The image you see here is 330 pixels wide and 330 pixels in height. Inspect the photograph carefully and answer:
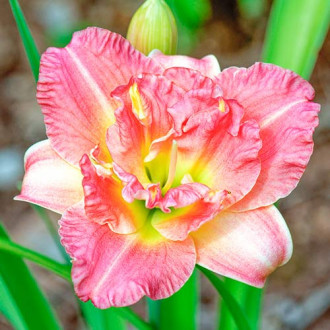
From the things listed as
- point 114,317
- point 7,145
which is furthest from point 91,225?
point 7,145

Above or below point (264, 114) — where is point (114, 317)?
below

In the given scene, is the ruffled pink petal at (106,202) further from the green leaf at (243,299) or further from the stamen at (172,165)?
the green leaf at (243,299)

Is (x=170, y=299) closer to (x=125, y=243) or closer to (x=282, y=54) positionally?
Answer: (x=125, y=243)

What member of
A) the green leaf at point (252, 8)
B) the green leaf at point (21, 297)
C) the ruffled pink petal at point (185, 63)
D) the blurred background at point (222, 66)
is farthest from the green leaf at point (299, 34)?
the green leaf at point (252, 8)

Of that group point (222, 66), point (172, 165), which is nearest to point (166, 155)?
point (172, 165)

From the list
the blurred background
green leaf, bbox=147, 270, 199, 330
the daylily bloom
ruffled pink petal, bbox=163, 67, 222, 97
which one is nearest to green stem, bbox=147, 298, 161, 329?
green leaf, bbox=147, 270, 199, 330

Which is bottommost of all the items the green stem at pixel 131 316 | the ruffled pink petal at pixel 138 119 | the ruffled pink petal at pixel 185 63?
the green stem at pixel 131 316
